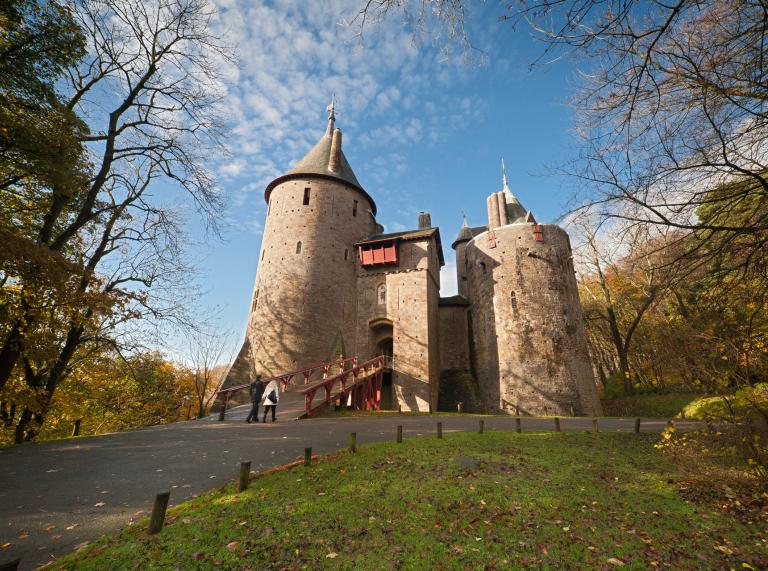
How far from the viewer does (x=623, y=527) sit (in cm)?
456

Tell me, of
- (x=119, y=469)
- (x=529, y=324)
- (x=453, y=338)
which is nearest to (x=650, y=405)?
(x=529, y=324)

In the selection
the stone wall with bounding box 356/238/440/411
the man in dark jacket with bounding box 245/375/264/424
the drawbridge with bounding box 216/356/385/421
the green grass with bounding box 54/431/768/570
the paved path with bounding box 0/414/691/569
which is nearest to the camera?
the green grass with bounding box 54/431/768/570

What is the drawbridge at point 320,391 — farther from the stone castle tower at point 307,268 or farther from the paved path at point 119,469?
the paved path at point 119,469

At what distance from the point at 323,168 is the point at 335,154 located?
172 centimetres

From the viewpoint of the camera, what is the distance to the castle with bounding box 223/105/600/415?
64.3ft

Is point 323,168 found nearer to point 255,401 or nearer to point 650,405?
point 255,401

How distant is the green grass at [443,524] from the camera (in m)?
3.76

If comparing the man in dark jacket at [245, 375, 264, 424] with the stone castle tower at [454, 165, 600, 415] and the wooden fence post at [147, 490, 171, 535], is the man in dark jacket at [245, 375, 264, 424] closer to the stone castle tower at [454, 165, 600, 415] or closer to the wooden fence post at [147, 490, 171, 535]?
the wooden fence post at [147, 490, 171, 535]

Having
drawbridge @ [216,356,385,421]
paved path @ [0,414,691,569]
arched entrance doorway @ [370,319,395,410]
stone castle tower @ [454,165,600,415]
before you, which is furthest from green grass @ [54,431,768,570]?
arched entrance doorway @ [370,319,395,410]

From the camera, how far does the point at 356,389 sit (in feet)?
57.1

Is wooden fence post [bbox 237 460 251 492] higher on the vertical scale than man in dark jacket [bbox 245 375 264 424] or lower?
lower

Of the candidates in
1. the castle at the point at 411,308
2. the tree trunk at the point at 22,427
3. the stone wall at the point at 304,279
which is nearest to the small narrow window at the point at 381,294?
the castle at the point at 411,308

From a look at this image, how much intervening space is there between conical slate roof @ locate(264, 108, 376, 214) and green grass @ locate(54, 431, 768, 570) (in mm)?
20244

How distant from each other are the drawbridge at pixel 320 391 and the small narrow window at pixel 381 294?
3.77 meters
